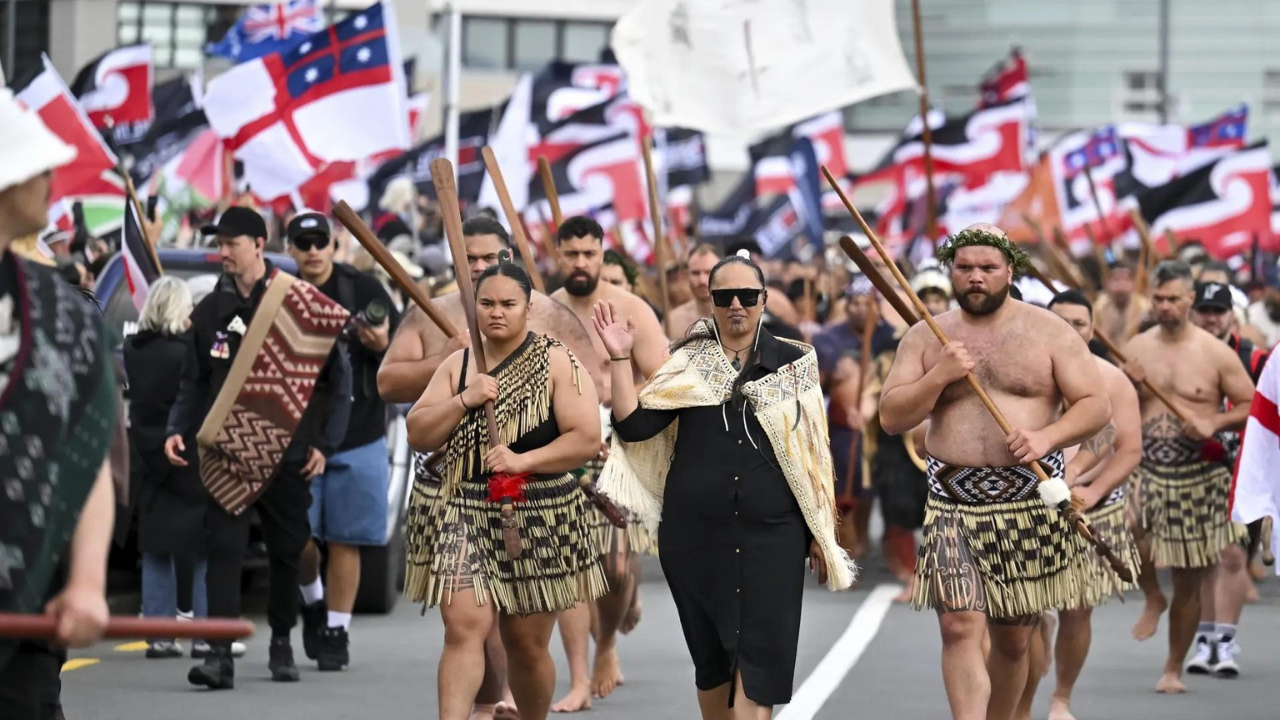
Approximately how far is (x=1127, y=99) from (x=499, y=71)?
→ 17406 millimetres

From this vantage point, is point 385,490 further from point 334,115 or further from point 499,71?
point 499,71

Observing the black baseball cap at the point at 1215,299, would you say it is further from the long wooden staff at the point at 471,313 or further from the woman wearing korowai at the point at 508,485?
the long wooden staff at the point at 471,313

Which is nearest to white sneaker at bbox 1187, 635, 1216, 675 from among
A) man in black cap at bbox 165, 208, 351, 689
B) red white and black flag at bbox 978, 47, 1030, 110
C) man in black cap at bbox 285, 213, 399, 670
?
man in black cap at bbox 285, 213, 399, 670

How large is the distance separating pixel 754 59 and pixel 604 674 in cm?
616

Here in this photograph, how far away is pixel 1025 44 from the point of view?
63.7 metres

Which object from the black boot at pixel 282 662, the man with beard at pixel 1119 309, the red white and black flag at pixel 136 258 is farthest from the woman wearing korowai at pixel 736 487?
the man with beard at pixel 1119 309

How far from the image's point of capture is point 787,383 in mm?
7895

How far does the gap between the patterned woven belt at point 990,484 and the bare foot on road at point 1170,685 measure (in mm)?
2809

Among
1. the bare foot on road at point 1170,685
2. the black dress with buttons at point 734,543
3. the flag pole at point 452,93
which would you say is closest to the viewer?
the black dress with buttons at point 734,543

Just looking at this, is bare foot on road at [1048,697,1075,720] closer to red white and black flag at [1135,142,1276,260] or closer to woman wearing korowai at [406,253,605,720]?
woman wearing korowai at [406,253,605,720]

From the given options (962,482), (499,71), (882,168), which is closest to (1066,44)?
(499,71)

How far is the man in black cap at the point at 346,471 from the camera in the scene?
11258mm

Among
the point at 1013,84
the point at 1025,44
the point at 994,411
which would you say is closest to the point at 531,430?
the point at 994,411

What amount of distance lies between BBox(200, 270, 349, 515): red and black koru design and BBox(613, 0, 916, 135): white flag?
5333 millimetres
